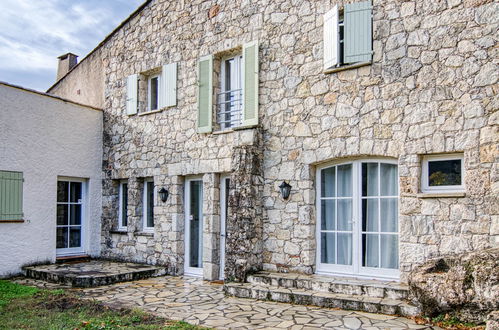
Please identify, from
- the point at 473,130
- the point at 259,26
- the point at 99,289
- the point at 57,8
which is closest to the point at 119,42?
the point at 57,8

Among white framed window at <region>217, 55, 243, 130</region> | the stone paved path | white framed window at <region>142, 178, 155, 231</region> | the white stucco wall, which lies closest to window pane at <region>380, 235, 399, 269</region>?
the stone paved path

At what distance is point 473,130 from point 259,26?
4.14 meters

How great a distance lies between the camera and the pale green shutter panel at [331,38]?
715 cm

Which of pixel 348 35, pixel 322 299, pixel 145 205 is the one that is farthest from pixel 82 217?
pixel 348 35

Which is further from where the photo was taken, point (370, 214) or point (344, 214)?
point (344, 214)

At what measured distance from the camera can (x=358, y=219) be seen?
7.05m

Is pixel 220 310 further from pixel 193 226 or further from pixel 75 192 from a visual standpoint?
pixel 75 192

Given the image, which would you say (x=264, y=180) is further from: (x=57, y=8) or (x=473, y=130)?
(x=57, y=8)

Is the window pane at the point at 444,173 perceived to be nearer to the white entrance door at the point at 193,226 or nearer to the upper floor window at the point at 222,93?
the upper floor window at the point at 222,93

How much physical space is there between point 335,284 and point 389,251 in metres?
0.98

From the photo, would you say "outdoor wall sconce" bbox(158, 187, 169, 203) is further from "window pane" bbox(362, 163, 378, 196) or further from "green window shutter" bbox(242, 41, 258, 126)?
"window pane" bbox(362, 163, 378, 196)

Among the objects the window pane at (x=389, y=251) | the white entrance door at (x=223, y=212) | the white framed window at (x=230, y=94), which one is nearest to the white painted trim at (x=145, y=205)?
the white entrance door at (x=223, y=212)

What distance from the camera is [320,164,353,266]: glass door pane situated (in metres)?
7.20

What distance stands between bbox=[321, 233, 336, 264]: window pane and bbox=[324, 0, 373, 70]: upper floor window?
2740 mm
